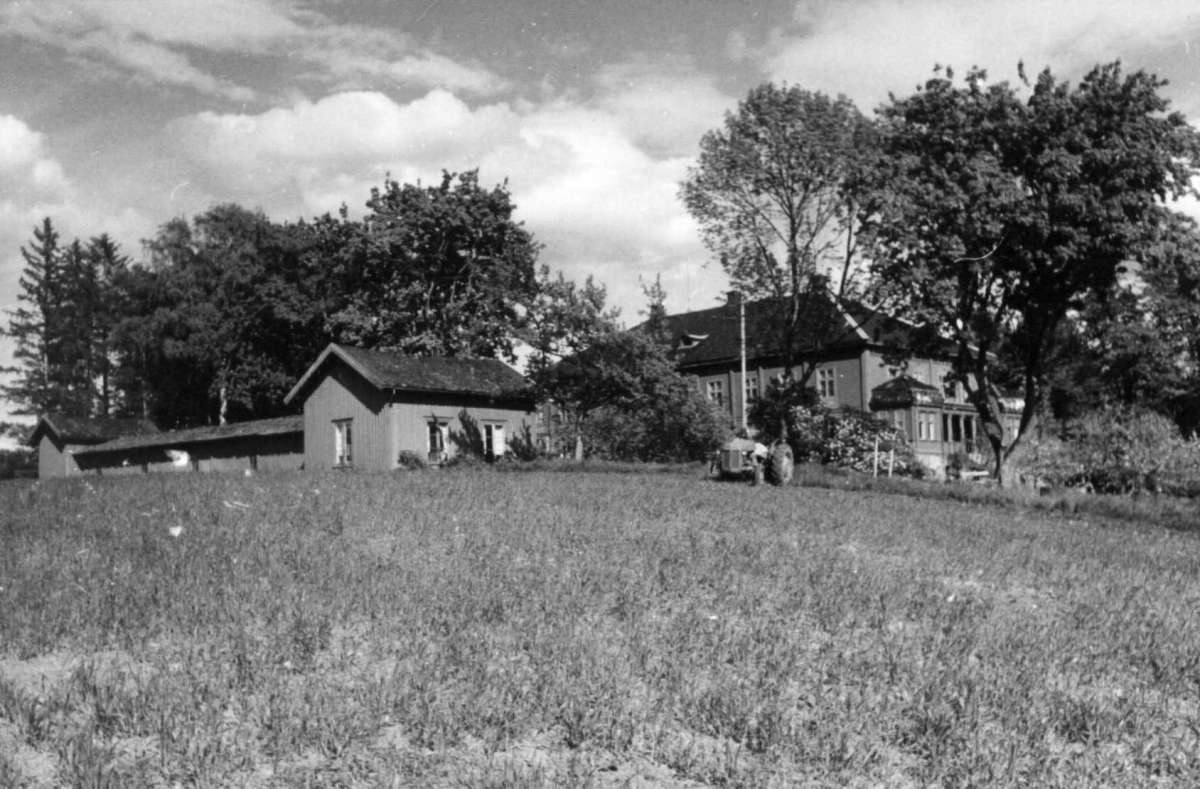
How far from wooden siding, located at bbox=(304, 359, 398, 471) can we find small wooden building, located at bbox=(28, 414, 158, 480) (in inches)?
1027

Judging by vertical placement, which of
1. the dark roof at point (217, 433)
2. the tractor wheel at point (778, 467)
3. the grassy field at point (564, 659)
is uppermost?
the dark roof at point (217, 433)

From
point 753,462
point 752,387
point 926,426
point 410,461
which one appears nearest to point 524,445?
point 410,461

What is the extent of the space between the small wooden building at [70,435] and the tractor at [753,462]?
50291mm

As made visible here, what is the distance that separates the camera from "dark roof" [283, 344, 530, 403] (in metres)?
42.2

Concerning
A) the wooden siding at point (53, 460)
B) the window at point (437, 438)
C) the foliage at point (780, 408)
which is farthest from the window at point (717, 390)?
the wooden siding at point (53, 460)

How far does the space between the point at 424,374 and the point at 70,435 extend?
1332 inches

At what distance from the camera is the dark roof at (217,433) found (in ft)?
161

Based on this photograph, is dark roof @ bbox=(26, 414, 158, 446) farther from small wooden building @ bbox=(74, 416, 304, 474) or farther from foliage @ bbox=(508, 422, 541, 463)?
foliage @ bbox=(508, 422, 541, 463)

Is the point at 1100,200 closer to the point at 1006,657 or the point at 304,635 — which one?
the point at 1006,657

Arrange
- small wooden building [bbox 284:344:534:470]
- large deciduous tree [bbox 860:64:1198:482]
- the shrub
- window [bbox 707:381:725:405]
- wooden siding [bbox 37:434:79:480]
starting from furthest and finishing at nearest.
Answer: window [bbox 707:381:725:405], wooden siding [bbox 37:434:79:480], small wooden building [bbox 284:344:534:470], the shrub, large deciduous tree [bbox 860:64:1198:482]

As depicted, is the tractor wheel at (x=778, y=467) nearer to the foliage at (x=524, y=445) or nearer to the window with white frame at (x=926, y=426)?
the foliage at (x=524, y=445)

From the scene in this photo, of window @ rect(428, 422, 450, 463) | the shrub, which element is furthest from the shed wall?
the shrub

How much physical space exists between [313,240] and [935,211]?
4131 centimetres

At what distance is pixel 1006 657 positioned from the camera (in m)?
7.39
